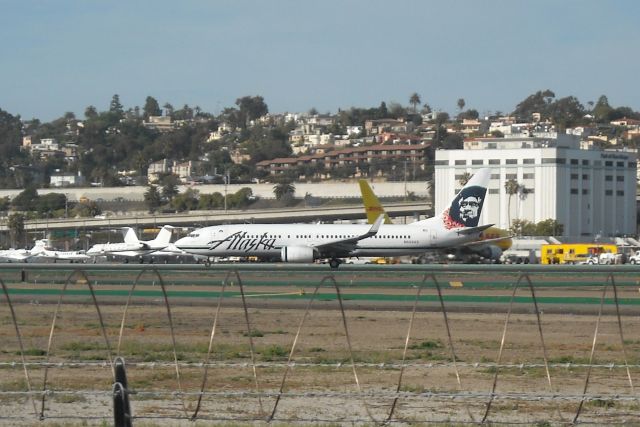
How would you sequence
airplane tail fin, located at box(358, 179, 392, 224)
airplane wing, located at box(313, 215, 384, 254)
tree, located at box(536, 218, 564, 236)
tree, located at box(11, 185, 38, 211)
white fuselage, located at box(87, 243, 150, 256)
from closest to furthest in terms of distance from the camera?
airplane wing, located at box(313, 215, 384, 254) → airplane tail fin, located at box(358, 179, 392, 224) → white fuselage, located at box(87, 243, 150, 256) → tree, located at box(536, 218, 564, 236) → tree, located at box(11, 185, 38, 211)

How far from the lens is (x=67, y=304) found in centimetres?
2748

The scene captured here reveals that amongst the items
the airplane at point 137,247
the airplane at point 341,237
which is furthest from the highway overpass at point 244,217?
the airplane at point 341,237

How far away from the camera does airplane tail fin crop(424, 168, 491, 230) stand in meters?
69.9

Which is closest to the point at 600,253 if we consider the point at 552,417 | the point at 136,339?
the point at 136,339

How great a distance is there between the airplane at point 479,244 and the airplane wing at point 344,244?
7.82 meters

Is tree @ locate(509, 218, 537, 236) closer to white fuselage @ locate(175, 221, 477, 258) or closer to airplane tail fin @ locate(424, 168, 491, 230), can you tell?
airplane tail fin @ locate(424, 168, 491, 230)

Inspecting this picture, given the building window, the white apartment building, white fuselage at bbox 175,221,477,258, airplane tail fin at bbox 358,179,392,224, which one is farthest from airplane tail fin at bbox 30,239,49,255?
the building window

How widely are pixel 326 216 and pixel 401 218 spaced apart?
13.7 meters

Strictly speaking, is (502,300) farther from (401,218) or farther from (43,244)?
(401,218)

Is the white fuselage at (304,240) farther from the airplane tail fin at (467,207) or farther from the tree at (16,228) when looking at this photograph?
the tree at (16,228)

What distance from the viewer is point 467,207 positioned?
232 feet

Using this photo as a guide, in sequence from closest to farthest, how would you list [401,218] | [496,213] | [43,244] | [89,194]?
[43,244], [496,213], [401,218], [89,194]

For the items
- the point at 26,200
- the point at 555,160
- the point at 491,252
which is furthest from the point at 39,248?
the point at 26,200

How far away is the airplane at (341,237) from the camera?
63.6m
